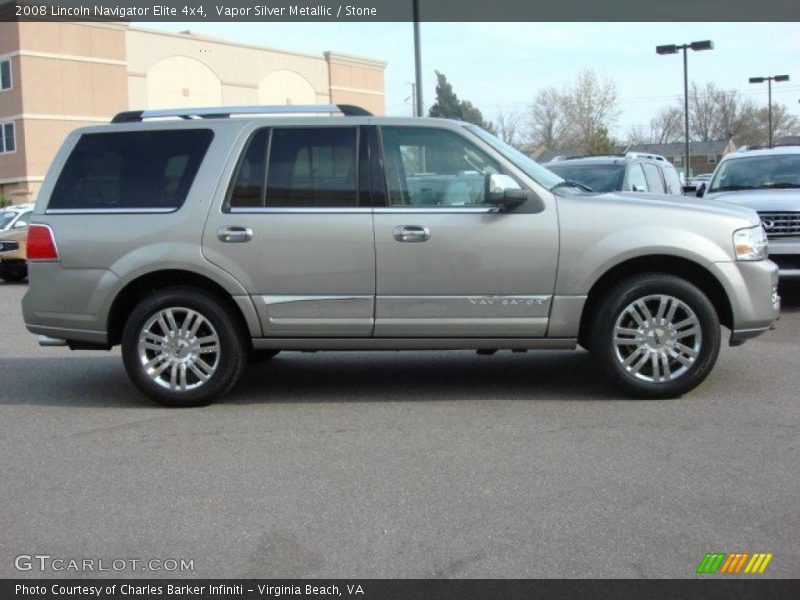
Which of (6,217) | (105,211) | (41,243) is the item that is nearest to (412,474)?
(105,211)

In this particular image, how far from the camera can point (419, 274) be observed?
6438 millimetres

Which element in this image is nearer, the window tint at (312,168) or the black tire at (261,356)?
the window tint at (312,168)

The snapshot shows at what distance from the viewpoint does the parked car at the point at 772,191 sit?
34.4 ft

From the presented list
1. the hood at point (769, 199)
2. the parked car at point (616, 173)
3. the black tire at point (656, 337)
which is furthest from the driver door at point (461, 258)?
the parked car at point (616, 173)

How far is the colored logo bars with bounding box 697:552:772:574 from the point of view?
12.5 feet

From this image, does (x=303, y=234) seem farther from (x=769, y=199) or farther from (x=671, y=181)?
(x=671, y=181)

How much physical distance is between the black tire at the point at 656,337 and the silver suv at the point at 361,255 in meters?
0.01

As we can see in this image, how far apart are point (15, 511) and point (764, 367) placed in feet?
18.9

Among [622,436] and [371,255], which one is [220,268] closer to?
[371,255]

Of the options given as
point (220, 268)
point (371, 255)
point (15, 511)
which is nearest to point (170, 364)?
point (220, 268)

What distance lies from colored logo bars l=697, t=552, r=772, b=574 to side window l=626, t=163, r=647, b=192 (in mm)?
8917

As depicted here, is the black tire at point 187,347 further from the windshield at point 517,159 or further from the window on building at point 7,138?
the window on building at point 7,138
